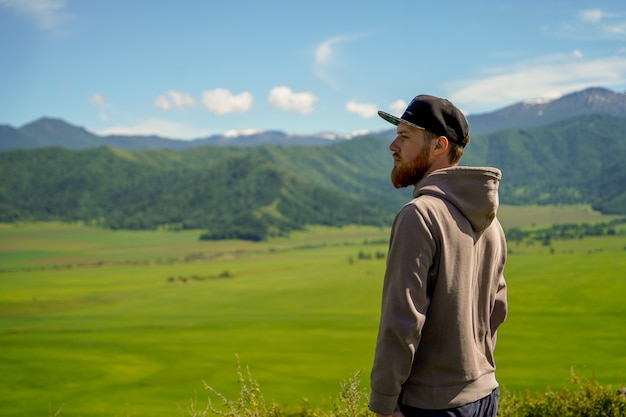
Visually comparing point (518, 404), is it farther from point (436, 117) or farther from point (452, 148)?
point (436, 117)

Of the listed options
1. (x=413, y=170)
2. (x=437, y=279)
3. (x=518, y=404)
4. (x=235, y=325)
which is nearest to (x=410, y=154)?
(x=413, y=170)

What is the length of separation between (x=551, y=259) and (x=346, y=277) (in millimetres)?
35282

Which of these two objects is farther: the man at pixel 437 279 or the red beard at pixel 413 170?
the red beard at pixel 413 170

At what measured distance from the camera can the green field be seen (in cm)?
5438

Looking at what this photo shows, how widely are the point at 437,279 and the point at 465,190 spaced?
49 centimetres

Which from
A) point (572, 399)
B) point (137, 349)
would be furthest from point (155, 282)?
point (572, 399)

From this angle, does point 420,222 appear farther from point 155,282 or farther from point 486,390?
point 155,282

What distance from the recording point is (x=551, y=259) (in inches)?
4651

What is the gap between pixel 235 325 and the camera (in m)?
85.3

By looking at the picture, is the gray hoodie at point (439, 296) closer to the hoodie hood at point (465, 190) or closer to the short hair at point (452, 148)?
the hoodie hood at point (465, 190)

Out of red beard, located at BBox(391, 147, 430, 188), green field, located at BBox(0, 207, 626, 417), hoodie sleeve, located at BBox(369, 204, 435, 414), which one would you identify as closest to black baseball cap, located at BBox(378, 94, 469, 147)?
red beard, located at BBox(391, 147, 430, 188)

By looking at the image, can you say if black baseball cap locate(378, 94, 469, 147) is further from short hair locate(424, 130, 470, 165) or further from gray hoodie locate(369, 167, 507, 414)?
gray hoodie locate(369, 167, 507, 414)

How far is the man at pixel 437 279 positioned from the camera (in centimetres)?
332

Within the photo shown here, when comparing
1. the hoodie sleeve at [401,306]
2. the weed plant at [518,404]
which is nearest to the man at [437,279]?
the hoodie sleeve at [401,306]
